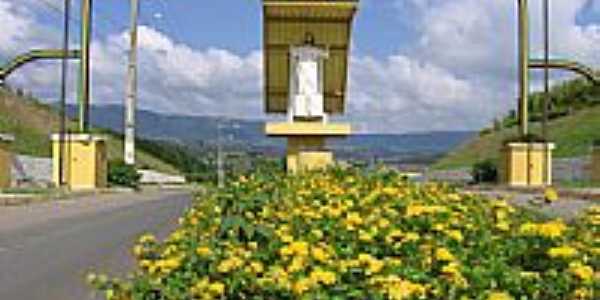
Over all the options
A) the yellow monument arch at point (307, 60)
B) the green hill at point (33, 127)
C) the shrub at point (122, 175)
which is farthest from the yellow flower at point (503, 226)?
the green hill at point (33, 127)

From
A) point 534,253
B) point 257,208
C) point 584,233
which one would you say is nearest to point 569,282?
point 534,253

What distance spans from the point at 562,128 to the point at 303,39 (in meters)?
36.6

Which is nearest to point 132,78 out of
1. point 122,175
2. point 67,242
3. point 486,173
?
point 122,175

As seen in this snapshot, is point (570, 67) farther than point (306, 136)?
Yes

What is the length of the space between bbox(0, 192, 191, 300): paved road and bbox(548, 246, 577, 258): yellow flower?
12.9ft

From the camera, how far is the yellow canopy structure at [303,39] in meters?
26.1

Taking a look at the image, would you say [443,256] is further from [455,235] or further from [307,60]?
[307,60]

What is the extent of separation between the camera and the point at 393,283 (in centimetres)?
436

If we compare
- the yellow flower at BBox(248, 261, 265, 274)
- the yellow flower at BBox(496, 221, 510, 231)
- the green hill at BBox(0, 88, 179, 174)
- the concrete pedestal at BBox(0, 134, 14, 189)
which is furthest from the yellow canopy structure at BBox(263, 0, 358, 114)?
the green hill at BBox(0, 88, 179, 174)

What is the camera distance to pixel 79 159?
41781mm

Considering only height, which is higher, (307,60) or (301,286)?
(307,60)

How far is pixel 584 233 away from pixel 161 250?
231 cm

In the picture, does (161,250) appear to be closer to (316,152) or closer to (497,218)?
(497,218)

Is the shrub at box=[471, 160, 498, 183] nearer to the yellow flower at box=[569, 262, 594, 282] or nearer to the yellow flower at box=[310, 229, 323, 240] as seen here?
Answer: the yellow flower at box=[310, 229, 323, 240]
